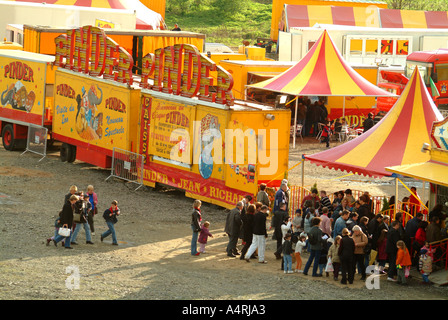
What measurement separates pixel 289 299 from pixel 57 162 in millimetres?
13793

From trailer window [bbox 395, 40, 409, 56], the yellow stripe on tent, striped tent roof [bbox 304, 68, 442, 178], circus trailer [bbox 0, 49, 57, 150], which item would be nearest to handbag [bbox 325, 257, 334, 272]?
striped tent roof [bbox 304, 68, 442, 178]

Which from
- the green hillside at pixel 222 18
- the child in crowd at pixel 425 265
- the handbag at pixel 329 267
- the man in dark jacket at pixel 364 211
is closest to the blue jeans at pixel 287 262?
the handbag at pixel 329 267

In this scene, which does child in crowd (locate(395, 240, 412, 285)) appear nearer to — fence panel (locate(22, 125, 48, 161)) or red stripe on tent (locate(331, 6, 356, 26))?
fence panel (locate(22, 125, 48, 161))

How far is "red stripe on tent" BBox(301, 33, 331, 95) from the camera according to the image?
29.0 meters

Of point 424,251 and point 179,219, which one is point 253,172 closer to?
point 179,219

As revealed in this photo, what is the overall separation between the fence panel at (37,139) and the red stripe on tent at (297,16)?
19697 mm

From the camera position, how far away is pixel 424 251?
644 inches

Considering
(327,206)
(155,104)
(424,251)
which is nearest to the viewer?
(424,251)

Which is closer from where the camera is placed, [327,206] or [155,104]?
[327,206]

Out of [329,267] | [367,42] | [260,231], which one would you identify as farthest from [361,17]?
[329,267]

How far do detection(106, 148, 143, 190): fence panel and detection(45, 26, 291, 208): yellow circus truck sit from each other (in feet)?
0.19

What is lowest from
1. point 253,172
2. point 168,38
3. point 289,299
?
point 289,299

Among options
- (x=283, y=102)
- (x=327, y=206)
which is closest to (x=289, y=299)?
(x=327, y=206)

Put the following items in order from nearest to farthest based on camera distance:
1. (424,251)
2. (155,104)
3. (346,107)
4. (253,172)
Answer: (424,251)
(253,172)
(155,104)
(346,107)
